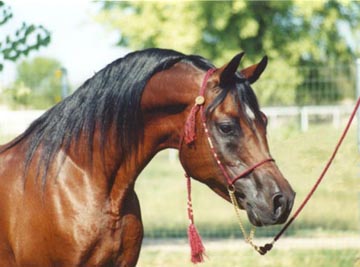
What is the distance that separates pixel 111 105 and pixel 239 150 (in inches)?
29.6

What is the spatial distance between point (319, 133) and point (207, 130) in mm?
5479

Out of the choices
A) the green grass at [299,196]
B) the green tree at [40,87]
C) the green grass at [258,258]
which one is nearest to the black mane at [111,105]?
the green grass at [299,196]

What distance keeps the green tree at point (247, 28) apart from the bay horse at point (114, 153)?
19.2 m

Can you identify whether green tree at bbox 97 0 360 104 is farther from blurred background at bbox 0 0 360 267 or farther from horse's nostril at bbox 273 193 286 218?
horse's nostril at bbox 273 193 286 218

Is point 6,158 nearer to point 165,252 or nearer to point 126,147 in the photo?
point 126,147

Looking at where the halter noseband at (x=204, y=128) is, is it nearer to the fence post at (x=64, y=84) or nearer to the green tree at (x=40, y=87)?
the green tree at (x=40, y=87)

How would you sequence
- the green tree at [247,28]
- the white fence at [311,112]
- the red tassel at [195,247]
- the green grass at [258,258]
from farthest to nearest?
the green tree at [247,28] → the white fence at [311,112] → the green grass at [258,258] → the red tassel at [195,247]

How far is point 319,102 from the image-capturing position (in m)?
9.93

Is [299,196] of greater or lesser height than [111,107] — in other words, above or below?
below

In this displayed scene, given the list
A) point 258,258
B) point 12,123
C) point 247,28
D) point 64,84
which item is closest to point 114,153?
point 258,258

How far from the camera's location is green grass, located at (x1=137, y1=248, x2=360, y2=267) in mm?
8070

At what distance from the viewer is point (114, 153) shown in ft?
12.6

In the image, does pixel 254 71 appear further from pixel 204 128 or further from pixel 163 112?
pixel 163 112

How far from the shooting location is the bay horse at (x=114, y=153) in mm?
3578
